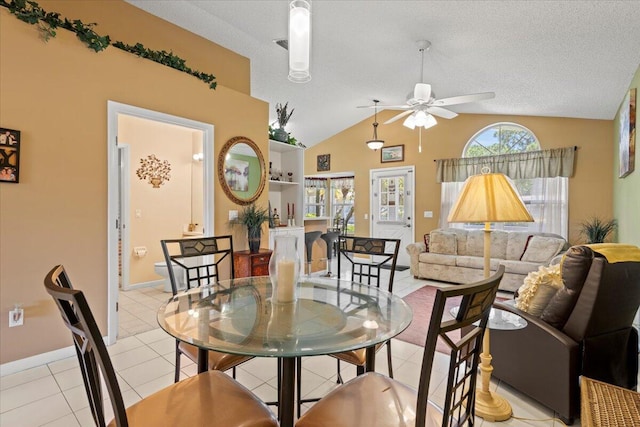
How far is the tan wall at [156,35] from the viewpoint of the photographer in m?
3.10

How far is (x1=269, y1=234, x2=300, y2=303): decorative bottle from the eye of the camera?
1.58 meters

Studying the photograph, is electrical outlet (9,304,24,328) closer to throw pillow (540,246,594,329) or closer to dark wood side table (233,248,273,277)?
dark wood side table (233,248,273,277)

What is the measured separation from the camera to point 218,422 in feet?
3.77

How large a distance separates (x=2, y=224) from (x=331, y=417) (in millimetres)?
2651

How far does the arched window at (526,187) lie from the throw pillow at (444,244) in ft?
2.60

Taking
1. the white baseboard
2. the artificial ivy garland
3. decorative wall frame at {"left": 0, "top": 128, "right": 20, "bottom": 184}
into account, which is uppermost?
the artificial ivy garland

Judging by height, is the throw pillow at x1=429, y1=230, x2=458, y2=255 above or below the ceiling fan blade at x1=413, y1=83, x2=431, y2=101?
below

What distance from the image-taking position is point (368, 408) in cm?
123

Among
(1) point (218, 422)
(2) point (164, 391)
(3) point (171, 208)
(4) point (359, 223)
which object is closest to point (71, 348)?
(2) point (164, 391)

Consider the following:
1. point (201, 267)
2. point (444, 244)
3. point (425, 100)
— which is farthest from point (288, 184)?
point (201, 267)

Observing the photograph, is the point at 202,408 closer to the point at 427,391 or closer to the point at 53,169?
the point at 427,391

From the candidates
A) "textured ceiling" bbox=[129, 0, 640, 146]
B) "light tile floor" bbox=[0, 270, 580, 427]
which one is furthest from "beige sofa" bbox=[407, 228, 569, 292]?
"light tile floor" bbox=[0, 270, 580, 427]

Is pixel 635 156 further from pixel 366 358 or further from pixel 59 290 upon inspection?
pixel 59 290

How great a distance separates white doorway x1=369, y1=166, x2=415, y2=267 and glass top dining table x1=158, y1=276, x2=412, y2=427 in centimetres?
514
